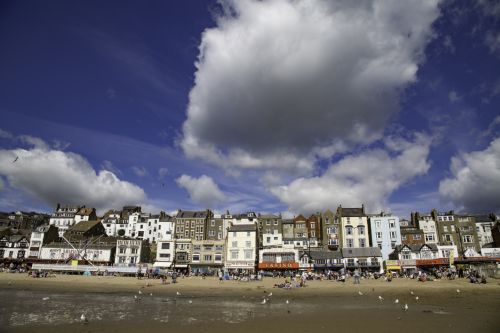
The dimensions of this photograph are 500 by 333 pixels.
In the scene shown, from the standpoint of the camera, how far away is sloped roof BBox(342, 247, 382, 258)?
6562 centimetres

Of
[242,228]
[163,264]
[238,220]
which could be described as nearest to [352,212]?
[242,228]

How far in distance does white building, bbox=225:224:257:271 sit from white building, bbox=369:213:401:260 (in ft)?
80.4

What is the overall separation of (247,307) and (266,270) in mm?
37454

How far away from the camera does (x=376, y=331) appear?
2006cm

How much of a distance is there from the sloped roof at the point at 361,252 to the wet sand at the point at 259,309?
20.4 meters

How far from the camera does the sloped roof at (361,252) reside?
65.6 metres

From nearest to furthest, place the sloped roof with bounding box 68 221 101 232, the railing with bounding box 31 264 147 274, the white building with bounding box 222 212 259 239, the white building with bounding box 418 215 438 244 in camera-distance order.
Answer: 1. the railing with bounding box 31 264 147 274
2. the white building with bounding box 418 215 438 244
3. the white building with bounding box 222 212 259 239
4. the sloped roof with bounding box 68 221 101 232

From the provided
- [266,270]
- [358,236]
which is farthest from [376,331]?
[358,236]

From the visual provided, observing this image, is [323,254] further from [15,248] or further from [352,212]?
[15,248]

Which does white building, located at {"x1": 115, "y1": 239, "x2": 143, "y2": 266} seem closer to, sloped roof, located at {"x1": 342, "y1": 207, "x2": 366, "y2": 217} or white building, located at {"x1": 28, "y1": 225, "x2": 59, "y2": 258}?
white building, located at {"x1": 28, "y1": 225, "x2": 59, "y2": 258}

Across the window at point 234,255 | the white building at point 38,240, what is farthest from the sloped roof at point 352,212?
the white building at point 38,240

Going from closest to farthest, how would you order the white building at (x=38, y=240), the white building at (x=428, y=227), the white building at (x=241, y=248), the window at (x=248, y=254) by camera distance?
the white building at (x=241, y=248) < the window at (x=248, y=254) < the white building at (x=428, y=227) < the white building at (x=38, y=240)

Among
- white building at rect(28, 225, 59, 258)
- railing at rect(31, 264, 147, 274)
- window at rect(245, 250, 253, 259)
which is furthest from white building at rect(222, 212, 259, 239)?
white building at rect(28, 225, 59, 258)

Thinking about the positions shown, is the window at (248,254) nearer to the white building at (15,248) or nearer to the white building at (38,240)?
the white building at (38,240)
